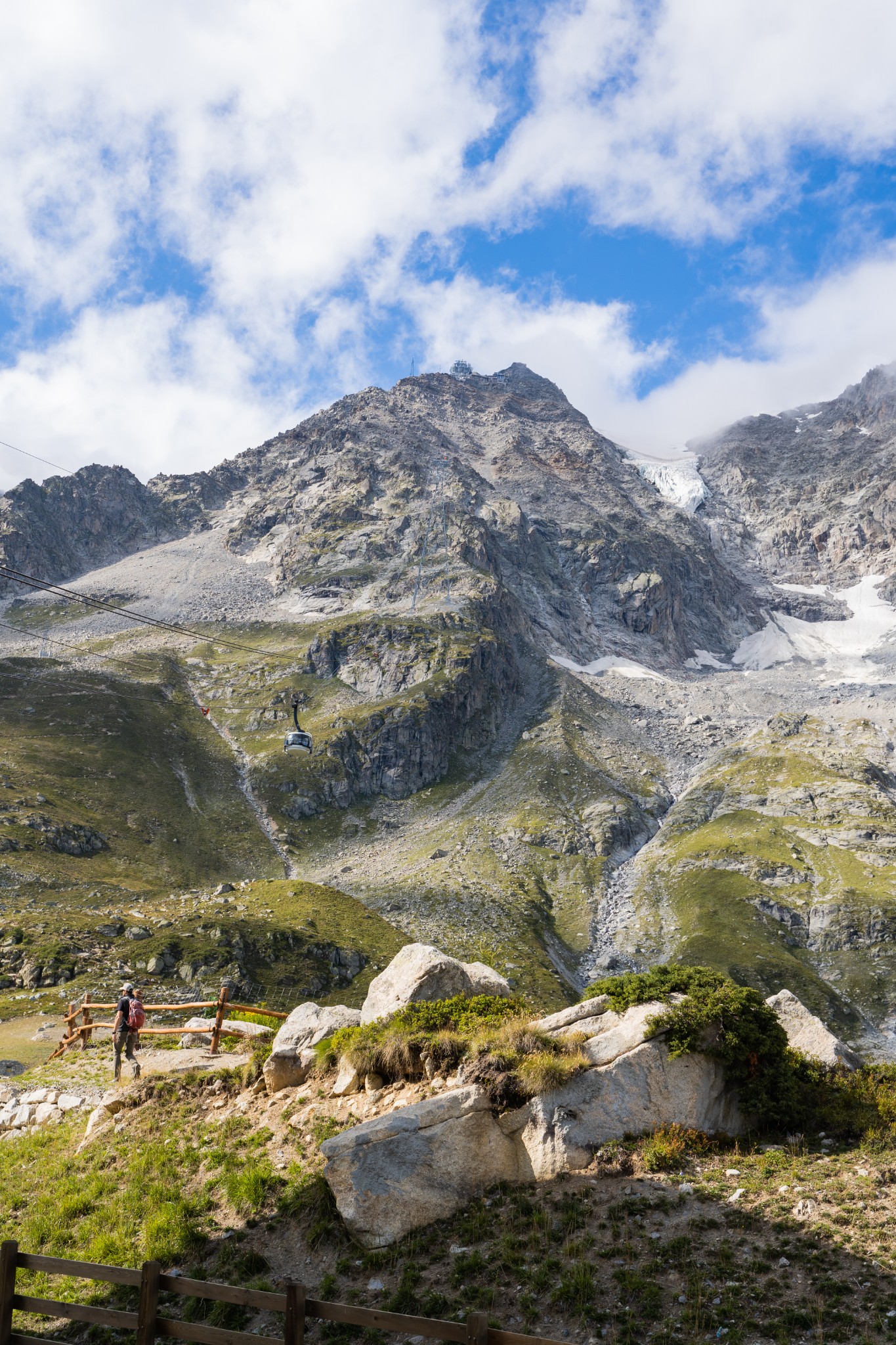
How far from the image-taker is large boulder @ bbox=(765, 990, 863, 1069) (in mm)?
23156

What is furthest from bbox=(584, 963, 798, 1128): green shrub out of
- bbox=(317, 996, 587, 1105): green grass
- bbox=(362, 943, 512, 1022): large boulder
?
bbox=(362, 943, 512, 1022): large boulder

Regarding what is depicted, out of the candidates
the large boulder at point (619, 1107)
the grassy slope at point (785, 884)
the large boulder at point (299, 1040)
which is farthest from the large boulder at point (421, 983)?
the grassy slope at point (785, 884)


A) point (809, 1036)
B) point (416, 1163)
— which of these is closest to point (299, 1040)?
point (416, 1163)

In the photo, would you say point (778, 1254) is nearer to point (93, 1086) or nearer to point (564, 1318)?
point (564, 1318)

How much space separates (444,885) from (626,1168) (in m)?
126

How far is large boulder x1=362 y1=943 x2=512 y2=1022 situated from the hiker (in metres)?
7.98

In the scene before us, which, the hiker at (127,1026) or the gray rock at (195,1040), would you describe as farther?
the gray rock at (195,1040)

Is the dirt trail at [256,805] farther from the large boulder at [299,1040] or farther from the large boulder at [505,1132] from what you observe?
the large boulder at [505,1132]

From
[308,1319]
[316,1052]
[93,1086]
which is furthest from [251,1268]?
[93,1086]

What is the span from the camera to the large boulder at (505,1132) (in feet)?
54.3

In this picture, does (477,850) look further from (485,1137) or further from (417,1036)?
(485,1137)

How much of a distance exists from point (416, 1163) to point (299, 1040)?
727cm

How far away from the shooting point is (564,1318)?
13.2 m

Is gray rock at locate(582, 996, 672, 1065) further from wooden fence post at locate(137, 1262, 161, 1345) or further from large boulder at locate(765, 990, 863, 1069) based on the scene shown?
wooden fence post at locate(137, 1262, 161, 1345)
